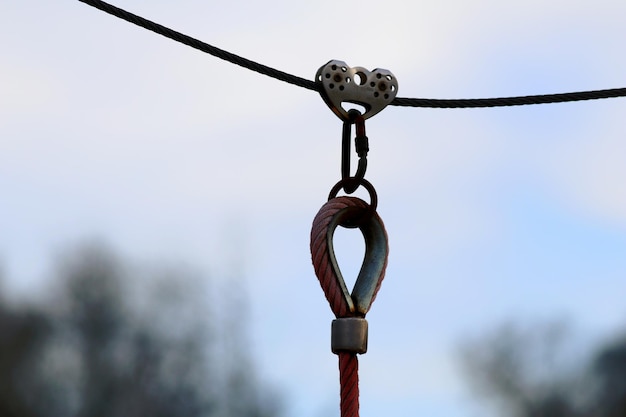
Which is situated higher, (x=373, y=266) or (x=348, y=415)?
(x=373, y=266)

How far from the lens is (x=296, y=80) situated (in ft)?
8.43

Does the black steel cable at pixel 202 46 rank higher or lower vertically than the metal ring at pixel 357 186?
higher

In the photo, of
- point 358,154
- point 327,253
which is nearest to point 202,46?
point 358,154

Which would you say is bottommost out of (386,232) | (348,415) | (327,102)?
(348,415)

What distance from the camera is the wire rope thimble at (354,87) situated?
257 centimetres

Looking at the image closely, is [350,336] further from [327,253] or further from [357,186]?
[357,186]

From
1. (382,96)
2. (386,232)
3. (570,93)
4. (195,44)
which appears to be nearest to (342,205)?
(386,232)

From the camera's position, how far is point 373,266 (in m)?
2.48

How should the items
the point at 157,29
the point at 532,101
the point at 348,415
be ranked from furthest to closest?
the point at 532,101
the point at 157,29
the point at 348,415

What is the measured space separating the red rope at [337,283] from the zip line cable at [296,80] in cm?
26

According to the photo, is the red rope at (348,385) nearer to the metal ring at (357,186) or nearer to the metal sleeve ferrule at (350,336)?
the metal sleeve ferrule at (350,336)

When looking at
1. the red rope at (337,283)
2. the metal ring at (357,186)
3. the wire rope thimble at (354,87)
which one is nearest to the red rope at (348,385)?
the red rope at (337,283)

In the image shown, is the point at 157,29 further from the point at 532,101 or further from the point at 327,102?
the point at 532,101

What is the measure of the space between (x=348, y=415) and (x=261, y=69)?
0.72m
